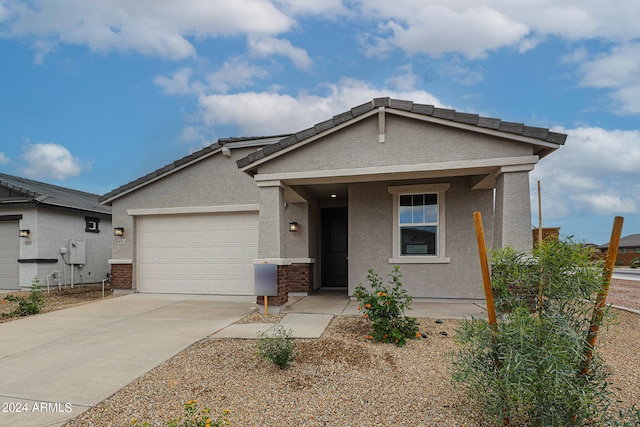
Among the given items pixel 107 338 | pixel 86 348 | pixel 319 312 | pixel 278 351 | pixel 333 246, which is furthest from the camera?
pixel 333 246

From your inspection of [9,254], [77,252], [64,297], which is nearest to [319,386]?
[64,297]

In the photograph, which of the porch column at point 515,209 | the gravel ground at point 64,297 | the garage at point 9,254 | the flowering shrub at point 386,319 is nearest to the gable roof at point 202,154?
the gravel ground at point 64,297

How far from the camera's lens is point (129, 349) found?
482 centimetres

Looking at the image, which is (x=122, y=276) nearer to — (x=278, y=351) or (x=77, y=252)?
(x=77, y=252)

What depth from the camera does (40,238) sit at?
11.0 m

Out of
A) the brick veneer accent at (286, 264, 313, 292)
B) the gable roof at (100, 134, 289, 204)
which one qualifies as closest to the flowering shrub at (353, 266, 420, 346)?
the brick veneer accent at (286, 264, 313, 292)

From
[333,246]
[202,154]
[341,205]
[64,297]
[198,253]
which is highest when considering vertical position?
[202,154]

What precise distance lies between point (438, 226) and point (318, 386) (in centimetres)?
528

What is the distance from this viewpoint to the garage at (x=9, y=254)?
11.2 m

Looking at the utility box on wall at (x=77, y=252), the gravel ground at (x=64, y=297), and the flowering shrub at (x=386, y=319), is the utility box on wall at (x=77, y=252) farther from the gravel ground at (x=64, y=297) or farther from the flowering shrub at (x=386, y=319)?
the flowering shrub at (x=386, y=319)

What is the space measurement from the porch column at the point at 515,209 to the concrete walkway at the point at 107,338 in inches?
65.3

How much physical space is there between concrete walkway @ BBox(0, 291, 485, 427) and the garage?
5.10 m

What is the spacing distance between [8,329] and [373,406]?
6.65m

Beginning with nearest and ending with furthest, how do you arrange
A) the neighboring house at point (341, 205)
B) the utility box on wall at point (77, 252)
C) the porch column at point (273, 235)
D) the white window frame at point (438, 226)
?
the neighboring house at point (341, 205) → the porch column at point (273, 235) → the white window frame at point (438, 226) → the utility box on wall at point (77, 252)
